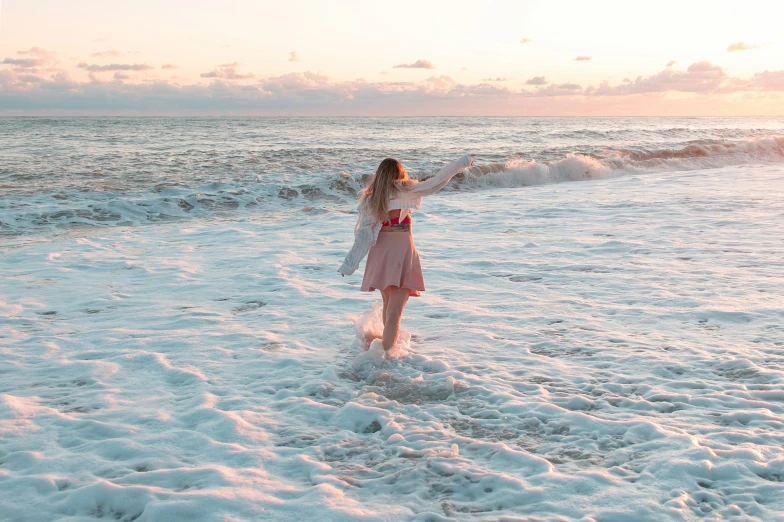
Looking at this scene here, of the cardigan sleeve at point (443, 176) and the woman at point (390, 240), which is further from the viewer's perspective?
the woman at point (390, 240)

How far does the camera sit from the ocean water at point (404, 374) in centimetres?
348

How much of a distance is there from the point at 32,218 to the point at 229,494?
11005 millimetres

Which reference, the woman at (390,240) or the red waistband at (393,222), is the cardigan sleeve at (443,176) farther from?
the red waistband at (393,222)

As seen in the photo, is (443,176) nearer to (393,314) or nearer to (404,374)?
(393,314)

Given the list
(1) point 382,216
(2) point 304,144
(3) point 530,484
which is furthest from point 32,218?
(2) point 304,144

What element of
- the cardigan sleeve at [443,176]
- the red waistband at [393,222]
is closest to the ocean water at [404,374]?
the red waistband at [393,222]

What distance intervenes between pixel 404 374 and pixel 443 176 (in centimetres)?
159

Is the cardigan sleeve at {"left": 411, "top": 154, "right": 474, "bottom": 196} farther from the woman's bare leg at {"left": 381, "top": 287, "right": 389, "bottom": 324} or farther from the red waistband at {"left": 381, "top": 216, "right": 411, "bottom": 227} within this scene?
the woman's bare leg at {"left": 381, "top": 287, "right": 389, "bottom": 324}

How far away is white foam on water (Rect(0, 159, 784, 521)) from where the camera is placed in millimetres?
3461

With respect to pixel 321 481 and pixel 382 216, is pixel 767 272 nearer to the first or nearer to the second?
pixel 382 216

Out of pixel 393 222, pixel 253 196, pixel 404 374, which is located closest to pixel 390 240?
pixel 393 222

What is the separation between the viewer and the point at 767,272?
7734mm

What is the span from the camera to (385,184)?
5.37m

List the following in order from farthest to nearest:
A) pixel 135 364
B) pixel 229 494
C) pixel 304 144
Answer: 1. pixel 304 144
2. pixel 135 364
3. pixel 229 494
